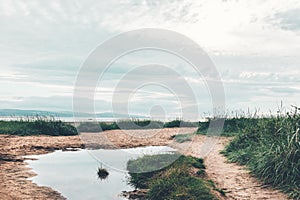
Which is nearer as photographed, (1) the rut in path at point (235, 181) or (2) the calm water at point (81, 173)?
(1) the rut in path at point (235, 181)

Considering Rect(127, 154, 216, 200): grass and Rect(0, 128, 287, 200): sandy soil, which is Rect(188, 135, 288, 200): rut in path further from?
Rect(127, 154, 216, 200): grass

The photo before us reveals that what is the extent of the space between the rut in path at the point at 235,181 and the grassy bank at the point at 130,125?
37.7 feet

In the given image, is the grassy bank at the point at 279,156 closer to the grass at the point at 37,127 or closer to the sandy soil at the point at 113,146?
the sandy soil at the point at 113,146

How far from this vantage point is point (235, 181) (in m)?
9.65

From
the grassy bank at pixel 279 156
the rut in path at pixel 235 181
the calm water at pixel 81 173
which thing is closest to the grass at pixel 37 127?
the calm water at pixel 81 173

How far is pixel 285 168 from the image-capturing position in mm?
8578

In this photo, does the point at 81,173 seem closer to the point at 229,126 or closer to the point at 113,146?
the point at 113,146

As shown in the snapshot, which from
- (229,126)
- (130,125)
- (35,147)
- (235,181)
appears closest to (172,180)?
(235,181)

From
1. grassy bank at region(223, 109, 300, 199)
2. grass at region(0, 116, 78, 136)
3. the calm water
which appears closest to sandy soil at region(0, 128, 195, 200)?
the calm water

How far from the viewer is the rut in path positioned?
8344 mm

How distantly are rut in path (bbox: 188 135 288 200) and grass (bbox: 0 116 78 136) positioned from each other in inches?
437

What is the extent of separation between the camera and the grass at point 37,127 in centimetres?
2002

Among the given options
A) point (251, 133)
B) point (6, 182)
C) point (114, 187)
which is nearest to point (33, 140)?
point (6, 182)

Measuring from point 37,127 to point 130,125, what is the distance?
769cm
